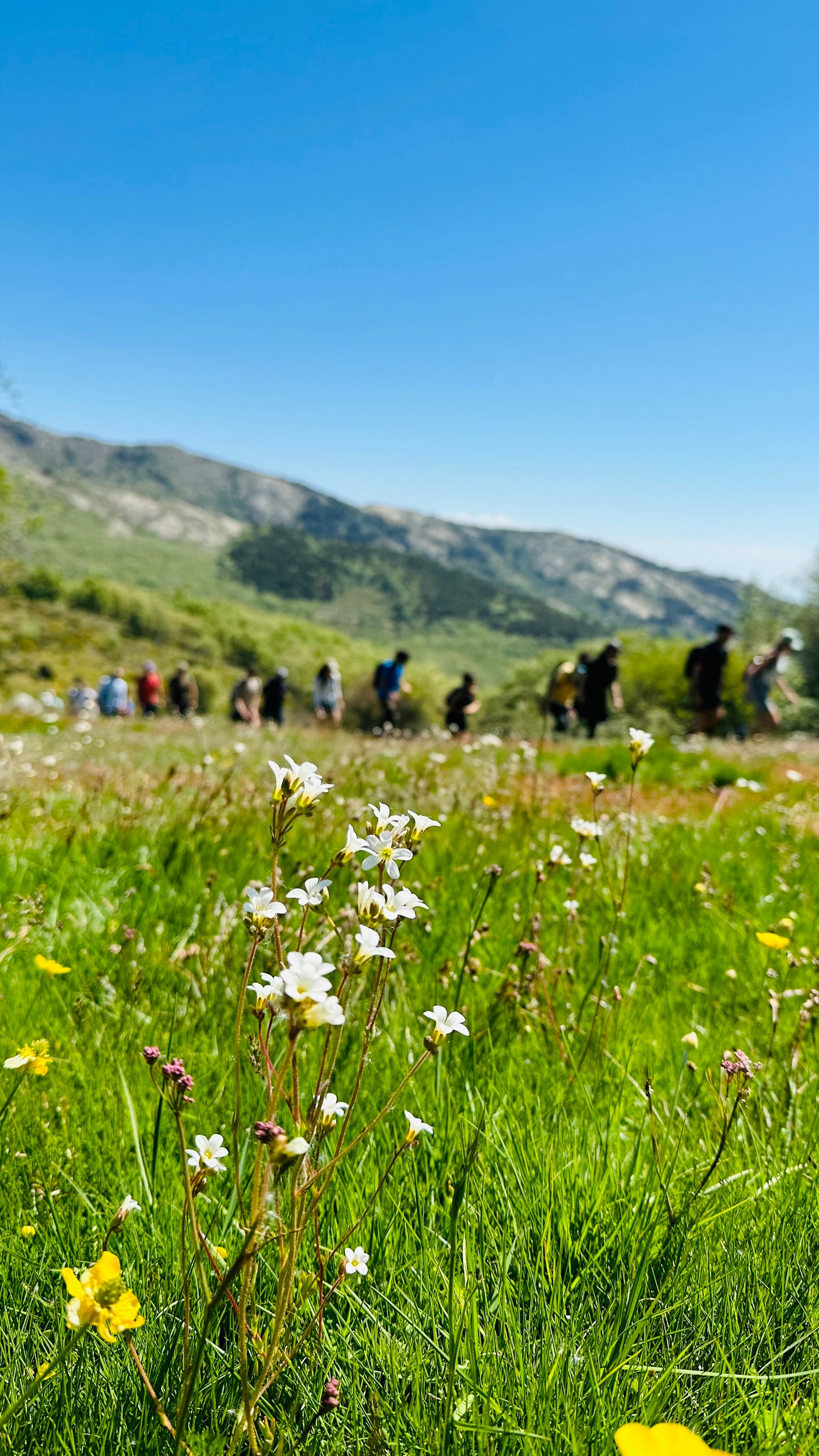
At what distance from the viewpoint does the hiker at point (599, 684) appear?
17828 mm

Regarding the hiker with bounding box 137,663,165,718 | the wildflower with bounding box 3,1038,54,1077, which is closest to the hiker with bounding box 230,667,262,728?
the hiker with bounding box 137,663,165,718

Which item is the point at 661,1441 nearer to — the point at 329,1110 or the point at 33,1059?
the point at 329,1110

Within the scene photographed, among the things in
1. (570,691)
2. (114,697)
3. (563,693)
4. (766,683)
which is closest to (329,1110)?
(570,691)

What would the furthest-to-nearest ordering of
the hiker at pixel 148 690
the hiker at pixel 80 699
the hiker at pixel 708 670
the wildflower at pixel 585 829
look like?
the hiker at pixel 148 690
the hiker at pixel 80 699
the hiker at pixel 708 670
the wildflower at pixel 585 829

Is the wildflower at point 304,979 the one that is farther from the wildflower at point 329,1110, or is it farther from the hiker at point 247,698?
the hiker at point 247,698

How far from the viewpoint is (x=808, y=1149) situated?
6.86ft

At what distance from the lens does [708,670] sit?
655 inches

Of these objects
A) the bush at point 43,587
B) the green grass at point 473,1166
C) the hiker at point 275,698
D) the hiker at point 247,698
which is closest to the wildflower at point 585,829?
the green grass at point 473,1166

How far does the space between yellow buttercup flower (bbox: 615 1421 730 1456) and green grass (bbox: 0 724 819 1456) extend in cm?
27

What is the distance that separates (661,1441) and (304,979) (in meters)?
0.72

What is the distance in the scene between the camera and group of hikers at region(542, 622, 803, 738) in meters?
16.5

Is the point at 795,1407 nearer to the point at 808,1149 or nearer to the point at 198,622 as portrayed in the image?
the point at 808,1149

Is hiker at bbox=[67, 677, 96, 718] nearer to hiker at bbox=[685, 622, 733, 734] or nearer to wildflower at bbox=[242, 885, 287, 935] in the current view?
hiker at bbox=[685, 622, 733, 734]

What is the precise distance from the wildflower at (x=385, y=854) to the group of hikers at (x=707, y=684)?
14.2 meters
